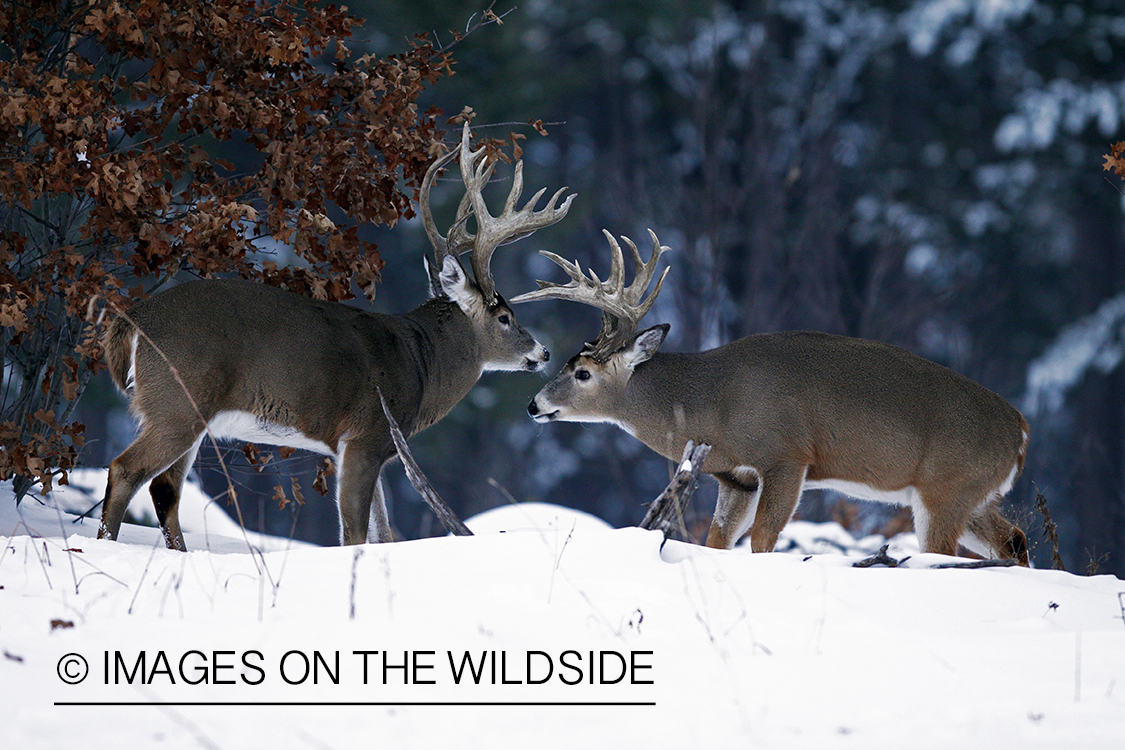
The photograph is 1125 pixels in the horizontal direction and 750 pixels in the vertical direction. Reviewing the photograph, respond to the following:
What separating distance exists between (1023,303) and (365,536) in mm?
17524

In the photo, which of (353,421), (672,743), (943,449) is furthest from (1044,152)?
(672,743)

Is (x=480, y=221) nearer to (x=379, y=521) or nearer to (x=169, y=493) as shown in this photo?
(x=379, y=521)

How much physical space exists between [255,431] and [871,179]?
1682 centimetres

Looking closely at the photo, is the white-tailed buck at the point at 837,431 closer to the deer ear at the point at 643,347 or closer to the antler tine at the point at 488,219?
the deer ear at the point at 643,347

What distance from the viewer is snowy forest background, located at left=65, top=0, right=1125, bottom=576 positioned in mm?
19328

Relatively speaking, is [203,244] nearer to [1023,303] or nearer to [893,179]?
[893,179]

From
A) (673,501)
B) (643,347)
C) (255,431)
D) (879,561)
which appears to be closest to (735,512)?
(643,347)

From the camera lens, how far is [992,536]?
23.8ft

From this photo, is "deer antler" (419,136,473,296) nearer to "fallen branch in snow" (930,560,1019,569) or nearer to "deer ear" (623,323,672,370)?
"deer ear" (623,323,672,370)

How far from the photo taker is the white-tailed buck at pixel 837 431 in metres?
6.99

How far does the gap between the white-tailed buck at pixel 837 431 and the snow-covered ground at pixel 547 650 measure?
1804 millimetres

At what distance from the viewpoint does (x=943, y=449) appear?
698 centimetres

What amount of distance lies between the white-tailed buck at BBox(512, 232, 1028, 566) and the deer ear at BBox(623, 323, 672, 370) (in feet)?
0.15

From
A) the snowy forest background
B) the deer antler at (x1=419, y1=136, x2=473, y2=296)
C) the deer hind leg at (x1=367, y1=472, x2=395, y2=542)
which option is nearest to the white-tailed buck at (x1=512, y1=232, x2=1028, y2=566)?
the deer antler at (x1=419, y1=136, x2=473, y2=296)
